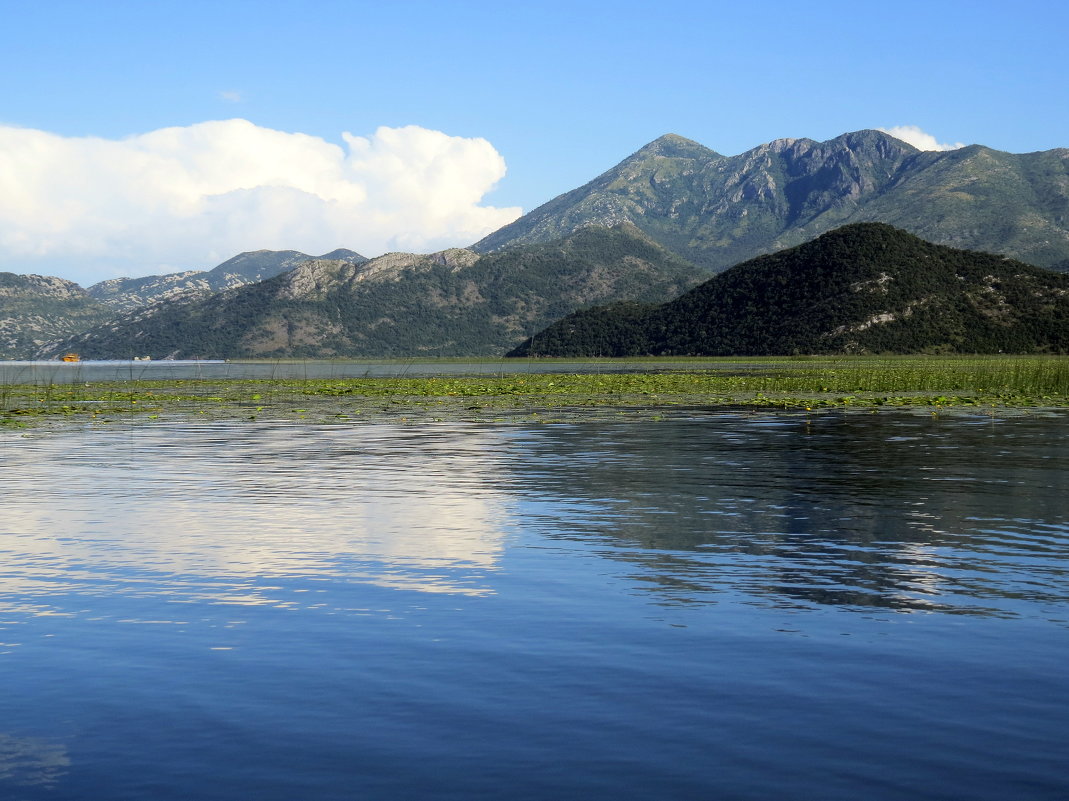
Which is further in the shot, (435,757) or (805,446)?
(805,446)

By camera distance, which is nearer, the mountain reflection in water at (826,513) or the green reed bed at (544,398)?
the mountain reflection in water at (826,513)

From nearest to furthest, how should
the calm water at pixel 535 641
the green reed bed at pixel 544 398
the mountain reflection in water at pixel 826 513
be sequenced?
the calm water at pixel 535 641
the mountain reflection in water at pixel 826 513
the green reed bed at pixel 544 398

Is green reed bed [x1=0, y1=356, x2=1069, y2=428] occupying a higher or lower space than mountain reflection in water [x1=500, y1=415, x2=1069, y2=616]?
higher

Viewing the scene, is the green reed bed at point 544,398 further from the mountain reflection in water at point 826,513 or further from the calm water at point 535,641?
the calm water at point 535,641

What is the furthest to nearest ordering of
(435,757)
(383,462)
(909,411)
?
(909,411)
(383,462)
(435,757)

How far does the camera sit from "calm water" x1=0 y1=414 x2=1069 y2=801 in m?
10.0

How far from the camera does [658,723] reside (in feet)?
36.6

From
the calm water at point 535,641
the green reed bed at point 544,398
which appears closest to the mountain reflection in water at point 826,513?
Answer: the calm water at point 535,641

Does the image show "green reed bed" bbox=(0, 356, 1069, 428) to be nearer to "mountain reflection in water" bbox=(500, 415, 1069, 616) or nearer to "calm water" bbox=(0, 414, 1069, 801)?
"mountain reflection in water" bbox=(500, 415, 1069, 616)

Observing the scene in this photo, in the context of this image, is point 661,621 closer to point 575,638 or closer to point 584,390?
point 575,638

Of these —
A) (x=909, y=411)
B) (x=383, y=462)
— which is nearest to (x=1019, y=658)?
(x=383, y=462)

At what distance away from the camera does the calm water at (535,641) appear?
396 inches

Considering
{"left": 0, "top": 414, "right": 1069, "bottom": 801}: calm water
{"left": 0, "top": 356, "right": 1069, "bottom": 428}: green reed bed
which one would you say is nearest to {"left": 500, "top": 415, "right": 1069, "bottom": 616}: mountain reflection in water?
{"left": 0, "top": 414, "right": 1069, "bottom": 801}: calm water

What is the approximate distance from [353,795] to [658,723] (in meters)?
3.08
